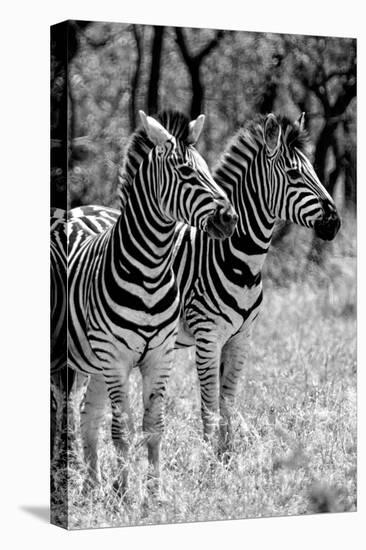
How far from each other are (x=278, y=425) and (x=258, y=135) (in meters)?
2.25

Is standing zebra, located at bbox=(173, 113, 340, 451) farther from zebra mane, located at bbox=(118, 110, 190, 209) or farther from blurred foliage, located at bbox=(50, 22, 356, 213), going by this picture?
zebra mane, located at bbox=(118, 110, 190, 209)

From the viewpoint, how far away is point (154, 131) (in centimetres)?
925

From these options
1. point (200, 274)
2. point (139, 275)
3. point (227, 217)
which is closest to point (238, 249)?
point (200, 274)

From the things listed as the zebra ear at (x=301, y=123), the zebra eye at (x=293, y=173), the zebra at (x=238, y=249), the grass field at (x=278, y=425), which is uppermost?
the zebra ear at (x=301, y=123)

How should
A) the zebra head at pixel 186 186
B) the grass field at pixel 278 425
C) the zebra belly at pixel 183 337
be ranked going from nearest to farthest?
1. the zebra head at pixel 186 186
2. the grass field at pixel 278 425
3. the zebra belly at pixel 183 337

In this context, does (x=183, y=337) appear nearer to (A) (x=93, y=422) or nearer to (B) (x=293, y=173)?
(A) (x=93, y=422)

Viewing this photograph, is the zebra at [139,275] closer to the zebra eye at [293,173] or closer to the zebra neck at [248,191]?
the zebra neck at [248,191]

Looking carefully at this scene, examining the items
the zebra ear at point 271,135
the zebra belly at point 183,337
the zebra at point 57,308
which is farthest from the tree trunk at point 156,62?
the zebra belly at point 183,337

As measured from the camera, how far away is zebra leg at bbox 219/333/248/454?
9.93 m

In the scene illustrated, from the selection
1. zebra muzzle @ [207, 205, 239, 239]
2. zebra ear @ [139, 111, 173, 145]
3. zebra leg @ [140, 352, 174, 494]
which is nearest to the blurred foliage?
zebra ear @ [139, 111, 173, 145]

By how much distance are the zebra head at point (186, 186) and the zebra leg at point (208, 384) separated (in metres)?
1.04

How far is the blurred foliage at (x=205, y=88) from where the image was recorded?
9.15m

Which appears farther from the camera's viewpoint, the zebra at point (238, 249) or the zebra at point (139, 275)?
the zebra at point (238, 249)

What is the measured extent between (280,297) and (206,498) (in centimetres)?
172
